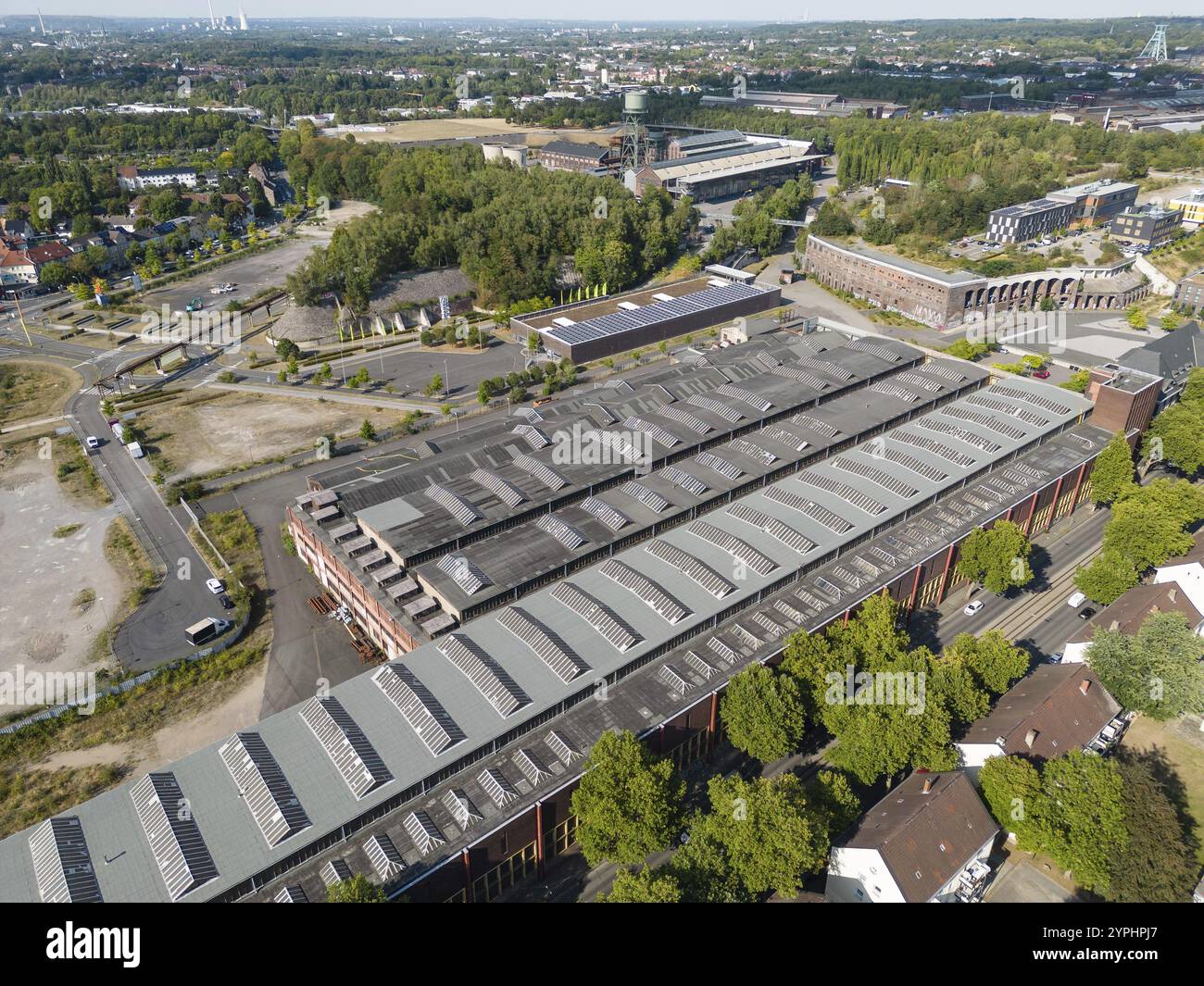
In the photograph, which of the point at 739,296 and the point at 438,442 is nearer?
the point at 438,442

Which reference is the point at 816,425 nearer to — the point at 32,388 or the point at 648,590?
the point at 648,590

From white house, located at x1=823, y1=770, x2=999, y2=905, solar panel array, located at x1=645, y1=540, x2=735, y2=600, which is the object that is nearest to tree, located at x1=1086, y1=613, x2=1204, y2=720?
white house, located at x1=823, y1=770, x2=999, y2=905

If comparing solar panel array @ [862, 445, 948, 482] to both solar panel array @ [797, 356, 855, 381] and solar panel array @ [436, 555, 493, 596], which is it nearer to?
solar panel array @ [797, 356, 855, 381]

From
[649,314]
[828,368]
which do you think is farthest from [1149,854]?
Result: [649,314]

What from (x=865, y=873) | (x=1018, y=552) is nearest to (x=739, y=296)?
(x=1018, y=552)

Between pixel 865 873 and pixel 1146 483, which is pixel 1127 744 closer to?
pixel 865 873

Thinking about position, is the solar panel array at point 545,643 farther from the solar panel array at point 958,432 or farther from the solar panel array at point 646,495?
the solar panel array at point 958,432
